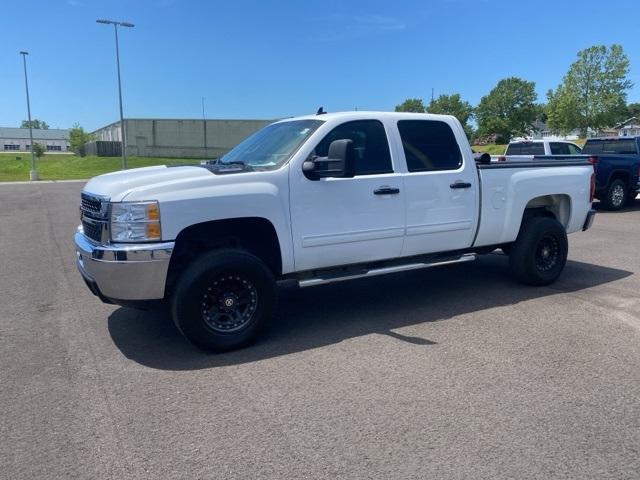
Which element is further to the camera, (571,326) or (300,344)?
(571,326)

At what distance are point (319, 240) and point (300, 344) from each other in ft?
3.17

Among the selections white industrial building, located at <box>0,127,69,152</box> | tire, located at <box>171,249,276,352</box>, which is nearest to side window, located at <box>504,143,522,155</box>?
tire, located at <box>171,249,276,352</box>

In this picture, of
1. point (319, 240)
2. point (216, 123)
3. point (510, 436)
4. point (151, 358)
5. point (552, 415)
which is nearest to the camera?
point (510, 436)

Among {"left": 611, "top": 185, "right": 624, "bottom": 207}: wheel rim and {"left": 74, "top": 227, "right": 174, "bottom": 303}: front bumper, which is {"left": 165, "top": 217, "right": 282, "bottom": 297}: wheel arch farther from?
{"left": 611, "top": 185, "right": 624, "bottom": 207}: wheel rim

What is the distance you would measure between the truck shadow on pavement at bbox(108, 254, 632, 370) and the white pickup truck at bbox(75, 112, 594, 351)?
284mm

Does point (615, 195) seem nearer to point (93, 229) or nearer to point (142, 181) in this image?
point (142, 181)

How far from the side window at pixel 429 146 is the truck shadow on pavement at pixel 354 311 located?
60.3 inches

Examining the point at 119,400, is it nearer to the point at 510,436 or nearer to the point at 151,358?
the point at 151,358

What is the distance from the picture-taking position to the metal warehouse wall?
6372cm

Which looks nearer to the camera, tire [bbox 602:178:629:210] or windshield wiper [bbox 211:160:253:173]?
windshield wiper [bbox 211:160:253:173]

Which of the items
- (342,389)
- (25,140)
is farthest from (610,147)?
(25,140)

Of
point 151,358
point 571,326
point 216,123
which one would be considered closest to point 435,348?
point 571,326

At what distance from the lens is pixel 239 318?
4648 millimetres

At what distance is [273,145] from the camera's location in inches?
210
